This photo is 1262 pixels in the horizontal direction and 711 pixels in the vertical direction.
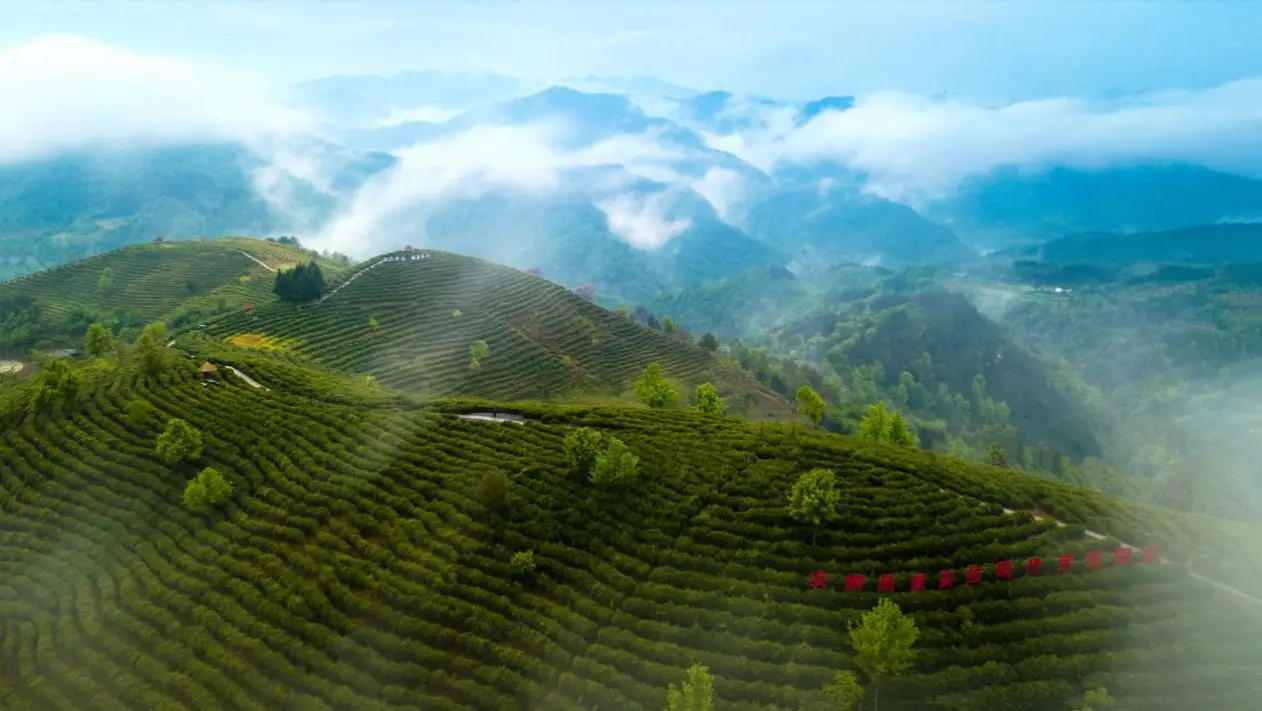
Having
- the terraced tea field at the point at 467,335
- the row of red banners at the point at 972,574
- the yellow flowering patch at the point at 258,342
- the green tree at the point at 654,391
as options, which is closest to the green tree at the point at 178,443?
the green tree at the point at 654,391

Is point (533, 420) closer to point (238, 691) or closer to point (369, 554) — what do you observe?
point (369, 554)

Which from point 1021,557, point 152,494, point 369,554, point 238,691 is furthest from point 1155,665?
point 152,494

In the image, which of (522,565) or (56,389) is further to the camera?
(56,389)

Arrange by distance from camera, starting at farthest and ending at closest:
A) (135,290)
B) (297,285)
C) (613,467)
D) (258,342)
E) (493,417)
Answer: (135,290) < (297,285) < (258,342) < (493,417) < (613,467)

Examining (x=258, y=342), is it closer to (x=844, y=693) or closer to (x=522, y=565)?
(x=522, y=565)

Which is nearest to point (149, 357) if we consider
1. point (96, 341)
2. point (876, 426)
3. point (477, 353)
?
point (96, 341)

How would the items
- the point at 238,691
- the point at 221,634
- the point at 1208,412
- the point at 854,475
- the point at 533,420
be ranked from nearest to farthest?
the point at 238,691, the point at 221,634, the point at 854,475, the point at 533,420, the point at 1208,412
